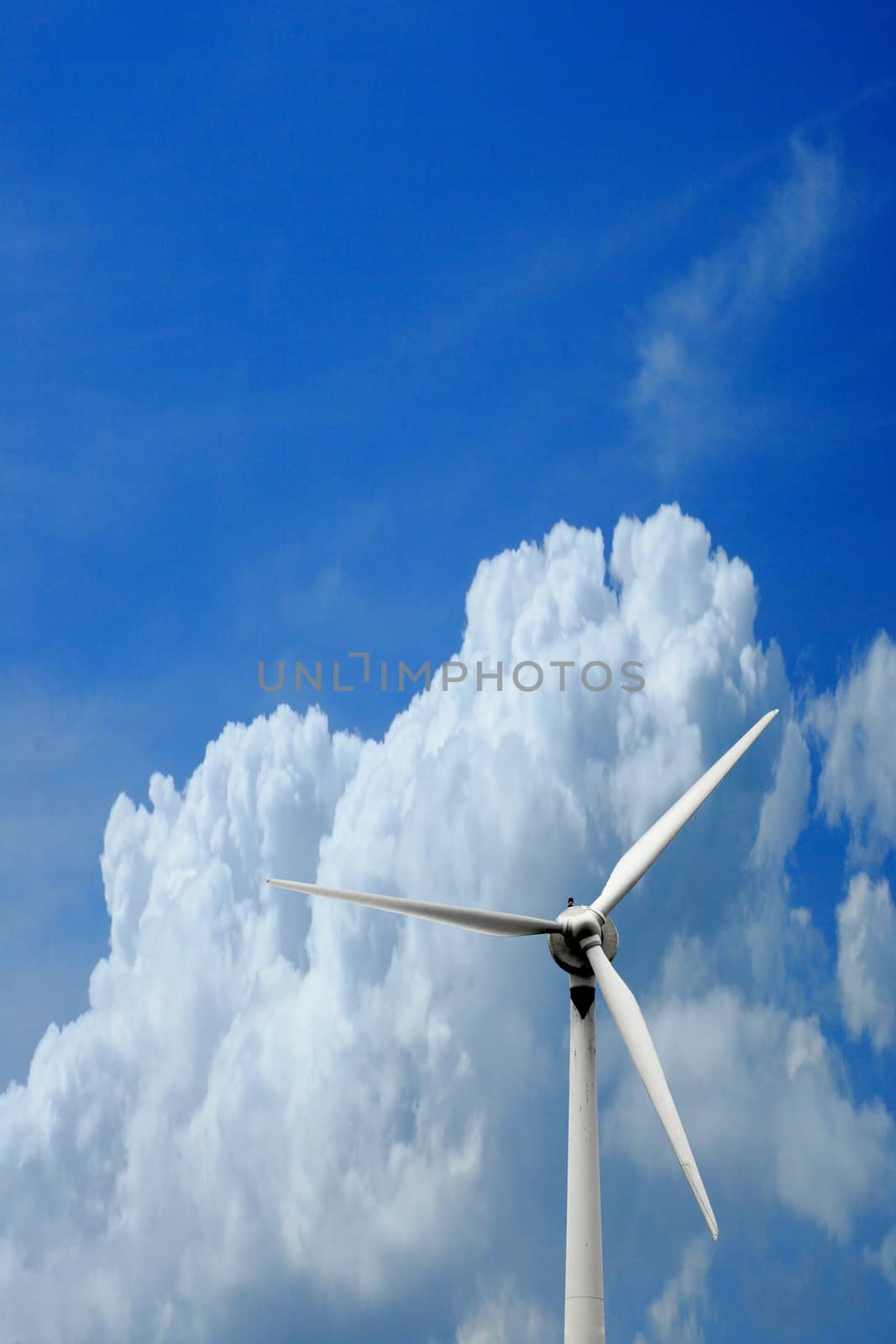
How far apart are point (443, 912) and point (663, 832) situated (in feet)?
36.7

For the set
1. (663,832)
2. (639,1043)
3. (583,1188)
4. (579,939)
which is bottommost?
(583,1188)

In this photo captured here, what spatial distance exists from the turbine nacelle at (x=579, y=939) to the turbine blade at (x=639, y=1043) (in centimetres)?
30

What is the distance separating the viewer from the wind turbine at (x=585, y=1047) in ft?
171

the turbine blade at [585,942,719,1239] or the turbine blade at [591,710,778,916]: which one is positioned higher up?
the turbine blade at [591,710,778,916]

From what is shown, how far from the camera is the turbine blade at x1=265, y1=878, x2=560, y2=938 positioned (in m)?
57.3

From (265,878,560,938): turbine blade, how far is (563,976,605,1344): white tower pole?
11.2 ft

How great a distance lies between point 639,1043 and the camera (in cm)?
5334

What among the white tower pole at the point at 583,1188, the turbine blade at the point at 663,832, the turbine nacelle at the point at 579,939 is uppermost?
the turbine blade at the point at 663,832

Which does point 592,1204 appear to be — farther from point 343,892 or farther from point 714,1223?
point 343,892

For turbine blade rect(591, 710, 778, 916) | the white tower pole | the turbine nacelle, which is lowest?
the white tower pole

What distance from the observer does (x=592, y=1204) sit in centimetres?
5297

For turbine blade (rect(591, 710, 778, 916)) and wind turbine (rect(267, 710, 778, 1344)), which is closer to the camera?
wind turbine (rect(267, 710, 778, 1344))

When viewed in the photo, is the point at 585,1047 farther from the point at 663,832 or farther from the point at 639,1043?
the point at 663,832

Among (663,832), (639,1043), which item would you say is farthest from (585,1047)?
(663,832)
